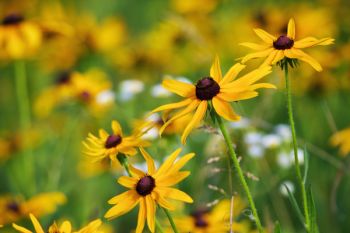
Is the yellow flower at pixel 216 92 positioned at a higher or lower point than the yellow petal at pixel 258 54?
lower

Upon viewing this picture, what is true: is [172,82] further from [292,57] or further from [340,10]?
[340,10]

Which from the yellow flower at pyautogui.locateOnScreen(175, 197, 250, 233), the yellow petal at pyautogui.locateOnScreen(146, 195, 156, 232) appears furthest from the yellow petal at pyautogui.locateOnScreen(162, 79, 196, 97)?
the yellow flower at pyautogui.locateOnScreen(175, 197, 250, 233)

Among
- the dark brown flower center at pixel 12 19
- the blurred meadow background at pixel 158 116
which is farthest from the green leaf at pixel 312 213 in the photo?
the dark brown flower center at pixel 12 19

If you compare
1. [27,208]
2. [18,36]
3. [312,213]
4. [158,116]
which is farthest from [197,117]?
[18,36]

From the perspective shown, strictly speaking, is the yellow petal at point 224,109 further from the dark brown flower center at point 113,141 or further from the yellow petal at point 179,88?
the dark brown flower center at point 113,141

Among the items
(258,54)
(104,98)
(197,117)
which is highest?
(258,54)

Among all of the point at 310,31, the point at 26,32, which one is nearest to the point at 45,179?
the point at 26,32

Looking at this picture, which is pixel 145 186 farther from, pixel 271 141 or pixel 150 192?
pixel 271 141
